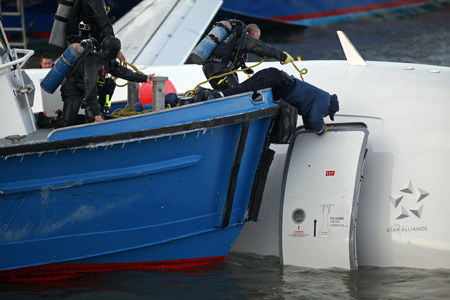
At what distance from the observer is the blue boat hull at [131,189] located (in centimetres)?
661

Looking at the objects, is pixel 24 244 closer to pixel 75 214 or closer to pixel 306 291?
pixel 75 214

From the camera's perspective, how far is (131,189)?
679 centimetres

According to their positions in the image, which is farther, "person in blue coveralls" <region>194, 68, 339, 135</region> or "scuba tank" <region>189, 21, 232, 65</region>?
"scuba tank" <region>189, 21, 232, 65</region>

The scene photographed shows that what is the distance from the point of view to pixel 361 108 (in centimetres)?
777

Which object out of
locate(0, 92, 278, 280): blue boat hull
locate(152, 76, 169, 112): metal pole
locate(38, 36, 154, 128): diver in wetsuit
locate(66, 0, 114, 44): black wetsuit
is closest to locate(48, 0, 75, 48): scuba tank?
locate(66, 0, 114, 44): black wetsuit

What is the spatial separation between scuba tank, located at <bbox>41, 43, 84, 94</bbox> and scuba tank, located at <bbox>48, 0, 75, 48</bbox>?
0.77 meters

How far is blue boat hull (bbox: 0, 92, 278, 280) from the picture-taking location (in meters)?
6.61

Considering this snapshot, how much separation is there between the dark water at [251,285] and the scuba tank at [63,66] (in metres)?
1.90

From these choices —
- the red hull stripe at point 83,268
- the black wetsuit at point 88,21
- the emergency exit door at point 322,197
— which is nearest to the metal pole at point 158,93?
the black wetsuit at point 88,21

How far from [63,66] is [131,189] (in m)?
1.39

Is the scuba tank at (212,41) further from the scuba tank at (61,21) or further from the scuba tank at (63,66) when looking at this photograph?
the scuba tank at (61,21)

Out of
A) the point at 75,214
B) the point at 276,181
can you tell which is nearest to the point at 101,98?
the point at 75,214

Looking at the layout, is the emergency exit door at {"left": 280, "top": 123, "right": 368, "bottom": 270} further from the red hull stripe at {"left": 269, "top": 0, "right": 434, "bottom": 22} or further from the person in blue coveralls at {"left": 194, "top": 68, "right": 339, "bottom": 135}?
the red hull stripe at {"left": 269, "top": 0, "right": 434, "bottom": 22}

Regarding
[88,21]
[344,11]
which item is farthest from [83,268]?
[344,11]
